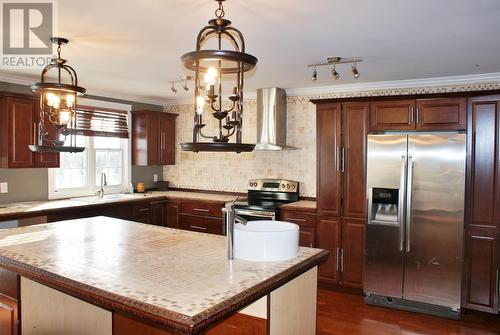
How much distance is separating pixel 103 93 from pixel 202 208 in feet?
7.03

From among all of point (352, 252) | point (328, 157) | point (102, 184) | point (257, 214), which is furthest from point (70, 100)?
point (352, 252)

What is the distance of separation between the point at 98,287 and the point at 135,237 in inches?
38.9

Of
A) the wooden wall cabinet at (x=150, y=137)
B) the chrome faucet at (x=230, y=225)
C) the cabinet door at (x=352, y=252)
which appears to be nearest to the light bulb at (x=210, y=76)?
the chrome faucet at (x=230, y=225)

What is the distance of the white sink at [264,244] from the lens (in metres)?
2.02

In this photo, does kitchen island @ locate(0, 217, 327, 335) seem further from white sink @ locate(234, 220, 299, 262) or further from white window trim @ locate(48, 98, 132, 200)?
white window trim @ locate(48, 98, 132, 200)

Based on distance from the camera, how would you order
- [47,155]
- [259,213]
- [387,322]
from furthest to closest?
[259,213] < [47,155] < [387,322]

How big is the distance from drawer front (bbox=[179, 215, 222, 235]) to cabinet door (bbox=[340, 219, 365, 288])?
1734 mm

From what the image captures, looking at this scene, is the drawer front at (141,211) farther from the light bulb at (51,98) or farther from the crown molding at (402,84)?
the light bulb at (51,98)

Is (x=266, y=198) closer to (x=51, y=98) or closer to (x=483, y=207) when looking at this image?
(x=483, y=207)

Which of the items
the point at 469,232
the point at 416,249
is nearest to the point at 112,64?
the point at 416,249

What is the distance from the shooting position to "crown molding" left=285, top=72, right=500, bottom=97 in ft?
13.4

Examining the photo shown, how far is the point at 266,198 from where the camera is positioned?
5273 millimetres

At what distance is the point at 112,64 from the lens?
3742 mm

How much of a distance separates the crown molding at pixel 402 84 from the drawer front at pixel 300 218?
1625 mm
